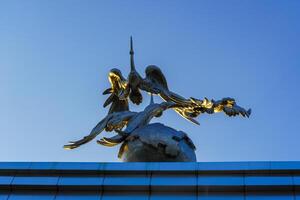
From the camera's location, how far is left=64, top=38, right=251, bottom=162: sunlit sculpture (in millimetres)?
20922

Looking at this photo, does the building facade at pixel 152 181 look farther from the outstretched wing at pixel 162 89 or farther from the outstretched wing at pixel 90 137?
the outstretched wing at pixel 162 89

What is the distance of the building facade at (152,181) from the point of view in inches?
715

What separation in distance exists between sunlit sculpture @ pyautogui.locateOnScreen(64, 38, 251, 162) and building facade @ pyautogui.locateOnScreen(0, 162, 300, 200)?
1.92 meters

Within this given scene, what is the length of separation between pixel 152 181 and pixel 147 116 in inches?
161

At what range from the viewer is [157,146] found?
20.9m

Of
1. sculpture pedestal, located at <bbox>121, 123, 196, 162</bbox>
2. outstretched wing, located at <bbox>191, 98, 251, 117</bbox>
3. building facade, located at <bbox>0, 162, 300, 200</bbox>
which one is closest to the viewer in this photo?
building facade, located at <bbox>0, 162, 300, 200</bbox>

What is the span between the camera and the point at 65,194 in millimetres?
18656

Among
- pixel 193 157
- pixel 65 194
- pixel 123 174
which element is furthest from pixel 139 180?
pixel 193 157

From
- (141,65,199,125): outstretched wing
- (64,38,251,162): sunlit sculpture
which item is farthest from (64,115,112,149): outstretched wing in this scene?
(141,65,199,125): outstretched wing

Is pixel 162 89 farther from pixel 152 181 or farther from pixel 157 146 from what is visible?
pixel 152 181

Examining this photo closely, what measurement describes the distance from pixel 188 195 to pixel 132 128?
154 inches

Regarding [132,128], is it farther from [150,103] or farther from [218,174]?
[218,174]

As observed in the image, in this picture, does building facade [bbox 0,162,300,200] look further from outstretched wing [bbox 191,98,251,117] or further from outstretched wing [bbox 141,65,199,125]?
outstretched wing [bbox 141,65,199,125]

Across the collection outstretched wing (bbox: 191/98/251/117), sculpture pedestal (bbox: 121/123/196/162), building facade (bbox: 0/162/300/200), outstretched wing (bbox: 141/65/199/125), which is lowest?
building facade (bbox: 0/162/300/200)
